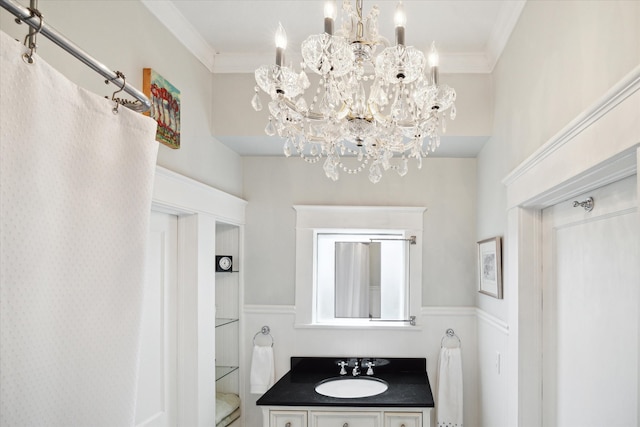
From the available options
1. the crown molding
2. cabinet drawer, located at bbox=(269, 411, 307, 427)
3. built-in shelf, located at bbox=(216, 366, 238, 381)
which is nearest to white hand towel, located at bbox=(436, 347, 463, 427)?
cabinet drawer, located at bbox=(269, 411, 307, 427)

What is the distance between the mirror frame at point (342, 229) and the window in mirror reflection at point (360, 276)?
0.28 ft

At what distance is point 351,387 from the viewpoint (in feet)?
10.3

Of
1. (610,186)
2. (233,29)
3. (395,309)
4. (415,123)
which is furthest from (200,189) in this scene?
(610,186)

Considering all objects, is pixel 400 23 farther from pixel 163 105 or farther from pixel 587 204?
pixel 163 105

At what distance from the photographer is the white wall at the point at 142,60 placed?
60.1 inches

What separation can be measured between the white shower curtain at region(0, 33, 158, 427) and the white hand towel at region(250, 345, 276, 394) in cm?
227

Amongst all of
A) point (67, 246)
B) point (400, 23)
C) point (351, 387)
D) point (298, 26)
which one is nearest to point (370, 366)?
point (351, 387)

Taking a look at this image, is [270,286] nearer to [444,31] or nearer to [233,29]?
[233,29]

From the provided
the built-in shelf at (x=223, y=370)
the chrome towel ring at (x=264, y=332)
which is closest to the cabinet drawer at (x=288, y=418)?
the built-in shelf at (x=223, y=370)

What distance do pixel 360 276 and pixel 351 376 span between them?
26.4 inches

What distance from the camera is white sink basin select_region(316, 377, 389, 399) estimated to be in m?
3.08

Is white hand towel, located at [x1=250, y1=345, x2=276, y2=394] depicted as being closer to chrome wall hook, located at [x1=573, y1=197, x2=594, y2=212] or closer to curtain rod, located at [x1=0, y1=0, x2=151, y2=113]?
chrome wall hook, located at [x1=573, y1=197, x2=594, y2=212]

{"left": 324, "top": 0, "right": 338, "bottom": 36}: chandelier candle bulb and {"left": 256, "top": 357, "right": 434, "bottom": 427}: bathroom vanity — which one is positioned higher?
{"left": 324, "top": 0, "right": 338, "bottom": 36}: chandelier candle bulb

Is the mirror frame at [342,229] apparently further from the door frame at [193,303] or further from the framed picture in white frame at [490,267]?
the door frame at [193,303]
